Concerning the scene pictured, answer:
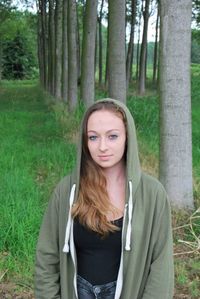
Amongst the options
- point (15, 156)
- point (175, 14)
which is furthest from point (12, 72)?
point (175, 14)

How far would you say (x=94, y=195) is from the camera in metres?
2.30

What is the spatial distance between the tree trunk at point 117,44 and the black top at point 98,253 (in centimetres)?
599

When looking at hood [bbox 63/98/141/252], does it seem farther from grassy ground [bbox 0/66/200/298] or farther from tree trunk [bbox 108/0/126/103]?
tree trunk [bbox 108/0/126/103]

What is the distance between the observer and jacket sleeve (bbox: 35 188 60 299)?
7.70ft

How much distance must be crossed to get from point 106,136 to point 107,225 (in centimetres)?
40

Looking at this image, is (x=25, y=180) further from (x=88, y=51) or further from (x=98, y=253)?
(x=88, y=51)

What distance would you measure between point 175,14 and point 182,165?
1587 mm

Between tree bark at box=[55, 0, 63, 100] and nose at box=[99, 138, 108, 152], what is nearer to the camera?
nose at box=[99, 138, 108, 152]

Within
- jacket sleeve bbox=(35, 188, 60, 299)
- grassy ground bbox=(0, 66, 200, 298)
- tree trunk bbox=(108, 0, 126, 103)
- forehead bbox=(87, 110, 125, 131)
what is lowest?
grassy ground bbox=(0, 66, 200, 298)

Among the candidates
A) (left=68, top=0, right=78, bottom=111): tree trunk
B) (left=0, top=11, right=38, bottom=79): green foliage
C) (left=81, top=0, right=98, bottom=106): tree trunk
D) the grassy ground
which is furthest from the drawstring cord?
(left=0, top=11, right=38, bottom=79): green foliage

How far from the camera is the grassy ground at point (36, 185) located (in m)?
4.21

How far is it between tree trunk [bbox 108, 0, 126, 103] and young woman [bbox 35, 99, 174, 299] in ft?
19.2

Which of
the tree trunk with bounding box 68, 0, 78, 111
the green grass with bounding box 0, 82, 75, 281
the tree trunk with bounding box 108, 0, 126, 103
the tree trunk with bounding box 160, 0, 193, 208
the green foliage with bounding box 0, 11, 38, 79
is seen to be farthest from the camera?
the green foliage with bounding box 0, 11, 38, 79

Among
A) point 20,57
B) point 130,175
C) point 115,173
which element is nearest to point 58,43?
point 115,173
